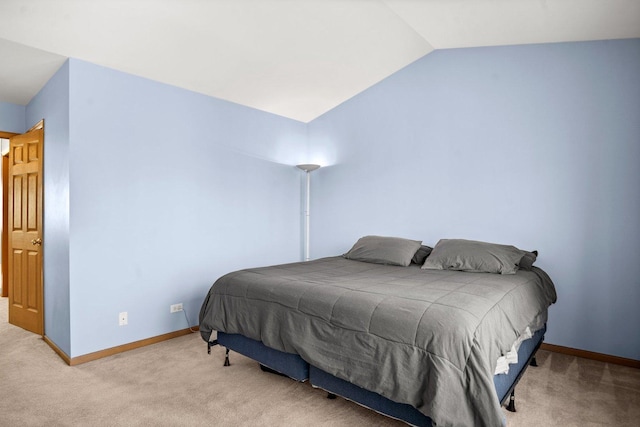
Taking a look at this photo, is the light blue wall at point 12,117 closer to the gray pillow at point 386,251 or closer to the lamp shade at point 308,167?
the lamp shade at point 308,167

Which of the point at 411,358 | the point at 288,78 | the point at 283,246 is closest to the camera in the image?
the point at 411,358

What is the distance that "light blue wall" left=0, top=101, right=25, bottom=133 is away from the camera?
3.94 meters

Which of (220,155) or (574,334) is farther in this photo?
(220,155)

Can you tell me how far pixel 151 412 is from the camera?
2232 millimetres

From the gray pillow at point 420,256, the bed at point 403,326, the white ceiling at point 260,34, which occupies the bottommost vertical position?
the bed at point 403,326

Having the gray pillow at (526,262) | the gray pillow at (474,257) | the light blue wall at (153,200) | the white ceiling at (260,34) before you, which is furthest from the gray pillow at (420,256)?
the white ceiling at (260,34)

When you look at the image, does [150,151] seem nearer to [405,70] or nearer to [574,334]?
[405,70]

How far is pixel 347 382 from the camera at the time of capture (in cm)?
208

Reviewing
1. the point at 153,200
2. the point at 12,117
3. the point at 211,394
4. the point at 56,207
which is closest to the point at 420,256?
the point at 211,394

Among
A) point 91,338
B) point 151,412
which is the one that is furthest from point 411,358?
point 91,338

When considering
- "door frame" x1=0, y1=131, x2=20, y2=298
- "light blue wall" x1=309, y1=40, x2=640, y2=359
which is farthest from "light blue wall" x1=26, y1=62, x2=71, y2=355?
"light blue wall" x1=309, y1=40, x2=640, y2=359

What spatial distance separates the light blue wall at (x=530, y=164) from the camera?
300 centimetres

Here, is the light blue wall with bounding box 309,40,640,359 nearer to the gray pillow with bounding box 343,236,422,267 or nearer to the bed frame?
the gray pillow with bounding box 343,236,422,267

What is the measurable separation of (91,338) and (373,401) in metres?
2.40
